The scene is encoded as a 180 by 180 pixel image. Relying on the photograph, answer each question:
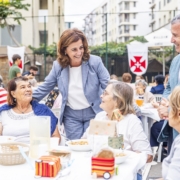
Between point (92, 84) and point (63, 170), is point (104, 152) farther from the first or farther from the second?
point (92, 84)

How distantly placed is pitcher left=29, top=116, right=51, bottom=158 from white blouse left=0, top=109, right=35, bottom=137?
3.06ft

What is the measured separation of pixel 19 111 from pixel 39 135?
43.0 inches

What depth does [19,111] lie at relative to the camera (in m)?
3.15

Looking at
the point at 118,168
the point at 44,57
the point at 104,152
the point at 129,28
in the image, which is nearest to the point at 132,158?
the point at 118,168

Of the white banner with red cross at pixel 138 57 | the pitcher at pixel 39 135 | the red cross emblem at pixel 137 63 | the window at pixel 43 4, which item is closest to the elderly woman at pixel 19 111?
the pitcher at pixel 39 135

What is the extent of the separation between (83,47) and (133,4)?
7920cm

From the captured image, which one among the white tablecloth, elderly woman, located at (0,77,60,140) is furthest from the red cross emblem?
the white tablecloth

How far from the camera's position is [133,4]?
7981cm

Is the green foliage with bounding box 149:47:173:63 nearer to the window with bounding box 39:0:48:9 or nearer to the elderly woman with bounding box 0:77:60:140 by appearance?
the window with bounding box 39:0:48:9

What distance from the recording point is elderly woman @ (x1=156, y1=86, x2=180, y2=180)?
187 centimetres

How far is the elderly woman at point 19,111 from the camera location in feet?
9.93

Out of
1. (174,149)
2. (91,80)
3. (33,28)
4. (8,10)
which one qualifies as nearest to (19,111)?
(91,80)

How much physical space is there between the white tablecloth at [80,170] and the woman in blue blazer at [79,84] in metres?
1.08

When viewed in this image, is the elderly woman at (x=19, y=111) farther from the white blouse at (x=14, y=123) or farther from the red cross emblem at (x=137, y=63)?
the red cross emblem at (x=137, y=63)
